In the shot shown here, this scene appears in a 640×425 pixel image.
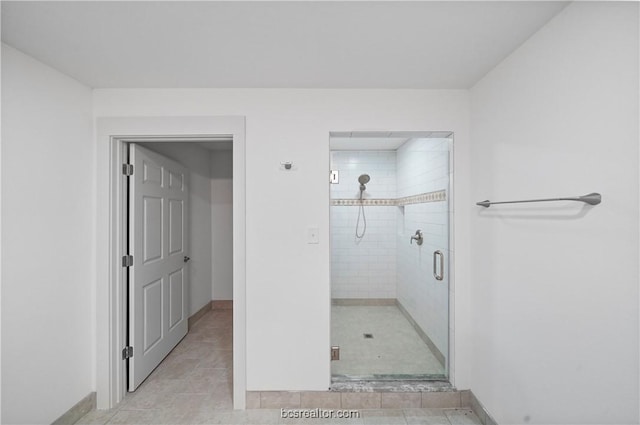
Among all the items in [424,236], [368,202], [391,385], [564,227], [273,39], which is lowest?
[391,385]

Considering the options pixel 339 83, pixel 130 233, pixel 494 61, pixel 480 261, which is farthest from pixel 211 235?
pixel 494 61


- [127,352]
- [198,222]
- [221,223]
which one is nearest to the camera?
[127,352]

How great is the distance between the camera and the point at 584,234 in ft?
3.77

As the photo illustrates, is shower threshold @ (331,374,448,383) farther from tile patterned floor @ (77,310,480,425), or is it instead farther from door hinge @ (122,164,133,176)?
door hinge @ (122,164,133,176)

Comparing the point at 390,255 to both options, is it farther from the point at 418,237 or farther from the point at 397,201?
the point at 397,201

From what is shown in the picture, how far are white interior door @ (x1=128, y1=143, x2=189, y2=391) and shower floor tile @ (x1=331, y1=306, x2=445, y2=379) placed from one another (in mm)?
1567

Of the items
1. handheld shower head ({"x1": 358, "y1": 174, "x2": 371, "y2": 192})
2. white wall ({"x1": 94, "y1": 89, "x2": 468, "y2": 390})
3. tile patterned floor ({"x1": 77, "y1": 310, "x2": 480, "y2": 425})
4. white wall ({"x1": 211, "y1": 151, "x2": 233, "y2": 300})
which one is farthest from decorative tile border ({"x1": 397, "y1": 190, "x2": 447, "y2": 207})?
white wall ({"x1": 211, "y1": 151, "x2": 233, "y2": 300})

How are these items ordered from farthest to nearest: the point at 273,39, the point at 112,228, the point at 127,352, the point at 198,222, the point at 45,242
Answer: the point at 198,222
the point at 127,352
the point at 112,228
the point at 45,242
the point at 273,39

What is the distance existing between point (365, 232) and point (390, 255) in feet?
0.96

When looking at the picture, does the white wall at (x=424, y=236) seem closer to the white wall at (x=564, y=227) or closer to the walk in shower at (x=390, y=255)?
the walk in shower at (x=390, y=255)

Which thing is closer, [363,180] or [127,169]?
[127,169]
